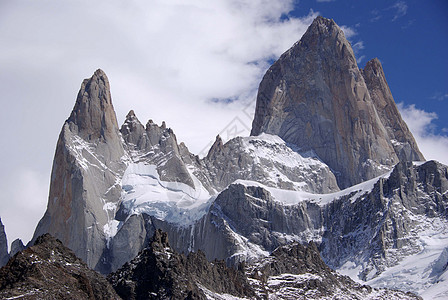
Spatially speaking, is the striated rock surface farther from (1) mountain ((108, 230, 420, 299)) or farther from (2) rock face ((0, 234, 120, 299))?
(2) rock face ((0, 234, 120, 299))

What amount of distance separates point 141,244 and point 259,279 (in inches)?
2088

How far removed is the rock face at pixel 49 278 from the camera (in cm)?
9806

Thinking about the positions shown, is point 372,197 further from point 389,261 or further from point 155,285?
point 155,285

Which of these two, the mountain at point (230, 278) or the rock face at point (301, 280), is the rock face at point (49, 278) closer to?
the mountain at point (230, 278)

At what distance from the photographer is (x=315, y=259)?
165750 millimetres

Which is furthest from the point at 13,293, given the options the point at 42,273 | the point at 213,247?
the point at 213,247

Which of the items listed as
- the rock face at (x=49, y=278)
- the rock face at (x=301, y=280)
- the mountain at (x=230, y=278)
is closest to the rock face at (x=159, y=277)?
the mountain at (x=230, y=278)

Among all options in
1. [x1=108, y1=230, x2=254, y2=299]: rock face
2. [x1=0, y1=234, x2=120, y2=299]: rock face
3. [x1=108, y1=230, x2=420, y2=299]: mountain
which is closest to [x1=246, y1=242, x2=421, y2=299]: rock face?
[x1=108, y1=230, x2=420, y2=299]: mountain

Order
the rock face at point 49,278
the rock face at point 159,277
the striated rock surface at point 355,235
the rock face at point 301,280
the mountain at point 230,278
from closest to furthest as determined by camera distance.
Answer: the rock face at point 49,278
the rock face at point 159,277
the mountain at point 230,278
the rock face at point 301,280
the striated rock surface at point 355,235

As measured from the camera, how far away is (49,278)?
101625 mm

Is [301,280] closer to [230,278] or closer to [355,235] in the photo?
[230,278]

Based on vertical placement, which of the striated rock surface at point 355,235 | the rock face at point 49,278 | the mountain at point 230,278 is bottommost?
the rock face at point 49,278

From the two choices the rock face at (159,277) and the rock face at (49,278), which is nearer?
the rock face at (49,278)

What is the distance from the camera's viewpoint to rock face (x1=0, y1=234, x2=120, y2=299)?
9806 cm
